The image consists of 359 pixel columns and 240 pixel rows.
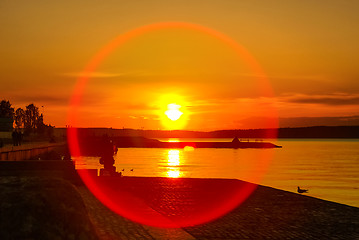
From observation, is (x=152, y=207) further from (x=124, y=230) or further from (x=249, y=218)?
(x=124, y=230)

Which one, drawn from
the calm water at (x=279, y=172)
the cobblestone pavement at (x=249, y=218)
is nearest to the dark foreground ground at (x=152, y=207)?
the cobblestone pavement at (x=249, y=218)

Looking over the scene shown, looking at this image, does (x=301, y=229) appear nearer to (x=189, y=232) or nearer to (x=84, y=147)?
(x=189, y=232)

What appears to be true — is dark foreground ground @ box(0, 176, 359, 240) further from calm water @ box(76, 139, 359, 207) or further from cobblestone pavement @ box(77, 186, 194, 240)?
calm water @ box(76, 139, 359, 207)

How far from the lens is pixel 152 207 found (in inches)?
730

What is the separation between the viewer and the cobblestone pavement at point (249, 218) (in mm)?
13228

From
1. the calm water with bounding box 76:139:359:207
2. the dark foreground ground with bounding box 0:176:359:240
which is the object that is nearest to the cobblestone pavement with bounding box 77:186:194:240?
the dark foreground ground with bounding box 0:176:359:240

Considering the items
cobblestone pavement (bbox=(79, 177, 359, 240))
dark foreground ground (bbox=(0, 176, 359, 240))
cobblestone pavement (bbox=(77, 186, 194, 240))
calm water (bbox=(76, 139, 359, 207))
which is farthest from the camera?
calm water (bbox=(76, 139, 359, 207))

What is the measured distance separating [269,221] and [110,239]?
6267 mm

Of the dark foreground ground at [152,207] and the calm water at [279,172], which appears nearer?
the dark foreground ground at [152,207]

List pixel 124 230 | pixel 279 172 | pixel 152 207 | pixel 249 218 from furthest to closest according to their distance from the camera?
1. pixel 279 172
2. pixel 152 207
3. pixel 249 218
4. pixel 124 230

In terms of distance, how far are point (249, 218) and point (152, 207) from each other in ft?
12.3

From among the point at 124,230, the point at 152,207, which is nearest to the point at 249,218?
the point at 152,207

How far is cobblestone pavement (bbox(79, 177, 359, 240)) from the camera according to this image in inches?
521

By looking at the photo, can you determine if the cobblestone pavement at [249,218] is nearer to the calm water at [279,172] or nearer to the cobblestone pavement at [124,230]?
the cobblestone pavement at [124,230]
